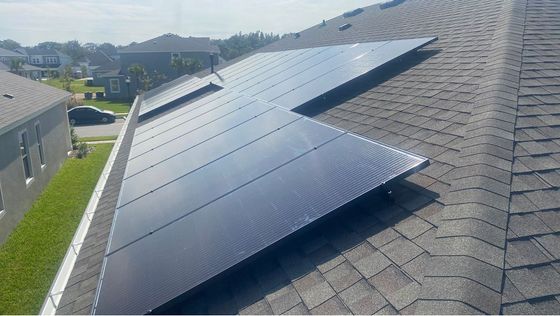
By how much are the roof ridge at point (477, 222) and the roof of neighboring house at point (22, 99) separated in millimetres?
14370

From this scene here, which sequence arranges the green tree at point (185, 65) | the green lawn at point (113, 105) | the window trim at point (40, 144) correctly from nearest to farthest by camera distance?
the window trim at point (40, 144) < the green lawn at point (113, 105) < the green tree at point (185, 65)

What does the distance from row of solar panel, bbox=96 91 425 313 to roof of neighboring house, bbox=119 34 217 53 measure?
66.4m

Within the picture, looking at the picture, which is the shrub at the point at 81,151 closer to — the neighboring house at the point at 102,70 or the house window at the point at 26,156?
the house window at the point at 26,156

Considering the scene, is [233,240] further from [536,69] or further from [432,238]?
[536,69]

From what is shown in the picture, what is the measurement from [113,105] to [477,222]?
5428 centimetres

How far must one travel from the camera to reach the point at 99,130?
35.7 meters

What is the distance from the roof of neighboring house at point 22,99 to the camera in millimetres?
15352

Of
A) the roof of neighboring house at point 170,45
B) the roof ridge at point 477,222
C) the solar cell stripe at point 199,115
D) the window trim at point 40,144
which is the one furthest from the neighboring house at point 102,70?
the roof ridge at point 477,222

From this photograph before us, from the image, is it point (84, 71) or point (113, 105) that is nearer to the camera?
point (113, 105)

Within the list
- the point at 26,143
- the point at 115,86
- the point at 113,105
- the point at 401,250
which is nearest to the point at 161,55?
the point at 115,86

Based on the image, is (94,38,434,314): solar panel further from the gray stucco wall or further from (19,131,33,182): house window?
(19,131,33,182): house window

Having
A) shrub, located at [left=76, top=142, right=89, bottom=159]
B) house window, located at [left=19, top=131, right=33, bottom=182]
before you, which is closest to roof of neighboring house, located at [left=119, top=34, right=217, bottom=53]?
shrub, located at [left=76, top=142, right=89, bottom=159]

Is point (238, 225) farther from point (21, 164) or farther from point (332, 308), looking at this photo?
point (21, 164)

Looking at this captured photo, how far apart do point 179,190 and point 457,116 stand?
399 centimetres
